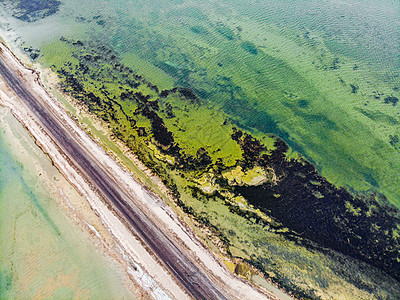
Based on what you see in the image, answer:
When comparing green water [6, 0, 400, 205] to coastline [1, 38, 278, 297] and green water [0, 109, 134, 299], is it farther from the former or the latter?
green water [0, 109, 134, 299]

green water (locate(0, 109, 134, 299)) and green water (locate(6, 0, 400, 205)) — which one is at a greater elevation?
green water (locate(6, 0, 400, 205))

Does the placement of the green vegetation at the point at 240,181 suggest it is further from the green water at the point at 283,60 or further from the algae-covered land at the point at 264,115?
the green water at the point at 283,60

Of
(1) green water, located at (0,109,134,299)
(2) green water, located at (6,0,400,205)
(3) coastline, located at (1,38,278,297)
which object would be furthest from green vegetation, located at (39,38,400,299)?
(1) green water, located at (0,109,134,299)

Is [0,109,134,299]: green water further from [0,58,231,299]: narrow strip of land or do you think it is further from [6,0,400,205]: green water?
[6,0,400,205]: green water

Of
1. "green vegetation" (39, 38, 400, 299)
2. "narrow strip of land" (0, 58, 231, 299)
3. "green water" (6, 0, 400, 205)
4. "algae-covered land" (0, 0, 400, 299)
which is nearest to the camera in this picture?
"narrow strip of land" (0, 58, 231, 299)

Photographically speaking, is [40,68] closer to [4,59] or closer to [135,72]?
[4,59]

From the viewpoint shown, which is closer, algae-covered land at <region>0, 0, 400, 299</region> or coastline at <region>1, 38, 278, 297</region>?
coastline at <region>1, 38, 278, 297</region>

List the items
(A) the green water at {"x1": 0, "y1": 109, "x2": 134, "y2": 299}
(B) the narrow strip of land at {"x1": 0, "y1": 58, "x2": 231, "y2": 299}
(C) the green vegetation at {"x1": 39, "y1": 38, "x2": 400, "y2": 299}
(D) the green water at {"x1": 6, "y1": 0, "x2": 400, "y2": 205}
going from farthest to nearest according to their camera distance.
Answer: (D) the green water at {"x1": 6, "y1": 0, "x2": 400, "y2": 205} < (C) the green vegetation at {"x1": 39, "y1": 38, "x2": 400, "y2": 299} < (B) the narrow strip of land at {"x1": 0, "y1": 58, "x2": 231, "y2": 299} < (A) the green water at {"x1": 0, "y1": 109, "x2": 134, "y2": 299}
